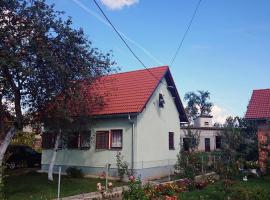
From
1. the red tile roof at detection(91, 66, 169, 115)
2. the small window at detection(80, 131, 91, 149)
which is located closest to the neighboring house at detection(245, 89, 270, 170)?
the red tile roof at detection(91, 66, 169, 115)

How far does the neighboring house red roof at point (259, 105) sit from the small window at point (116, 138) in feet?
27.8

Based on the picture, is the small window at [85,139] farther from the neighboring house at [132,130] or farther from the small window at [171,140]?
the small window at [171,140]

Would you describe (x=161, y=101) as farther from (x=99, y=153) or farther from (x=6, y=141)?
(x=6, y=141)

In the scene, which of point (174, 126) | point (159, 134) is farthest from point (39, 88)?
point (174, 126)

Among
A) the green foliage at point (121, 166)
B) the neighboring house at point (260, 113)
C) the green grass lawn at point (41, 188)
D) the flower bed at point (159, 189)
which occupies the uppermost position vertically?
the neighboring house at point (260, 113)

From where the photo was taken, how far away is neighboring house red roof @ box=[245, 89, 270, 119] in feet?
72.5

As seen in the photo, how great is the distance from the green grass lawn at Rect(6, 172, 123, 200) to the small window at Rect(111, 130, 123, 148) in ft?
8.36

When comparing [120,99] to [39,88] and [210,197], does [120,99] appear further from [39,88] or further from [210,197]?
[210,197]

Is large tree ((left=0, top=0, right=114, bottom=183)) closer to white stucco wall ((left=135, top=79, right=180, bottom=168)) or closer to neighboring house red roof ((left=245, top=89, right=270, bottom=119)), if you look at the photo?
white stucco wall ((left=135, top=79, right=180, bottom=168))

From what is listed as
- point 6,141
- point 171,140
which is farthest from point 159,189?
point 171,140

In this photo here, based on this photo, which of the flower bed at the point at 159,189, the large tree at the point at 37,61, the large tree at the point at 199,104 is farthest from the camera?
the large tree at the point at 199,104

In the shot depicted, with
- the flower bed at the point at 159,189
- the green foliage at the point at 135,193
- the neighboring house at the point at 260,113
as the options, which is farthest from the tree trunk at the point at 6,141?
the neighboring house at the point at 260,113

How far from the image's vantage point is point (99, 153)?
850 inches

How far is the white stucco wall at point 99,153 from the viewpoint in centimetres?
2067
